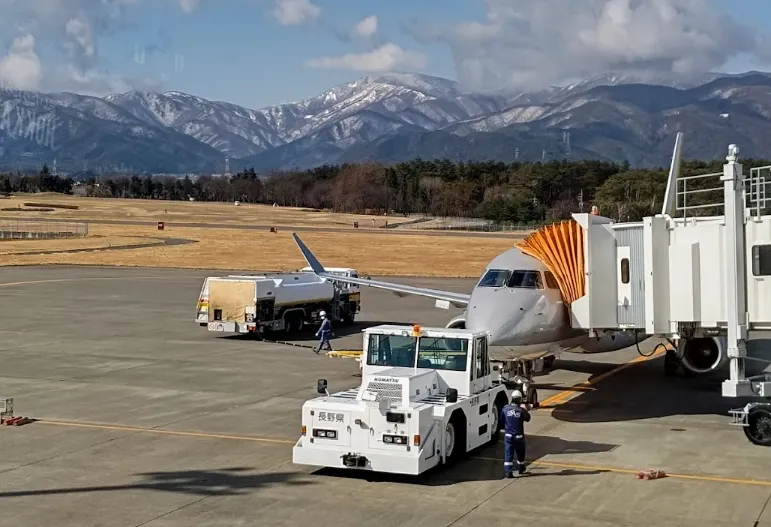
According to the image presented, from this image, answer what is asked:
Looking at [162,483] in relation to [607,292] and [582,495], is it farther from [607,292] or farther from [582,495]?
[607,292]

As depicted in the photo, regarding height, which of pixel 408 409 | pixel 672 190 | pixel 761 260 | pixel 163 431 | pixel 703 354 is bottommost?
pixel 163 431

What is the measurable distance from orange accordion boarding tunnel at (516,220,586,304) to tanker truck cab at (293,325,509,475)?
15.7 feet

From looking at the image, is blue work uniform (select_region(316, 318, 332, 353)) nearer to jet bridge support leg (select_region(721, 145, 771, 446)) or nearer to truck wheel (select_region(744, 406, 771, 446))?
jet bridge support leg (select_region(721, 145, 771, 446))

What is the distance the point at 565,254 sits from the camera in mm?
24922

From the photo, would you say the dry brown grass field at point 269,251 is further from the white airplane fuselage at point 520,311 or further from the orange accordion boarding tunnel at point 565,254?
the white airplane fuselage at point 520,311

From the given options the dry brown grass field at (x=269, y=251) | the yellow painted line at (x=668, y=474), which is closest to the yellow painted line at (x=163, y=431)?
the yellow painted line at (x=668, y=474)

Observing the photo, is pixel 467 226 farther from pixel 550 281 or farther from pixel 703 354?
pixel 550 281

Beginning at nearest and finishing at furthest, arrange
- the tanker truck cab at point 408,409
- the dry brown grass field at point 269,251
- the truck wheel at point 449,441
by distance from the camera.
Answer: the tanker truck cab at point 408,409
the truck wheel at point 449,441
the dry brown grass field at point 269,251

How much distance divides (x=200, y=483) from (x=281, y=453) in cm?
271

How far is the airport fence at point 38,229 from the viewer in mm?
115531

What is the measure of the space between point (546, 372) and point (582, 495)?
1480 centimetres

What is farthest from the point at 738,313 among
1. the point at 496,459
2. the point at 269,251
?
the point at 269,251

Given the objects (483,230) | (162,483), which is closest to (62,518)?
(162,483)

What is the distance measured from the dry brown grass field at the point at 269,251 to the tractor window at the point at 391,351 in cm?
5336
